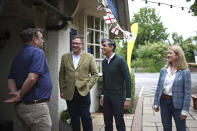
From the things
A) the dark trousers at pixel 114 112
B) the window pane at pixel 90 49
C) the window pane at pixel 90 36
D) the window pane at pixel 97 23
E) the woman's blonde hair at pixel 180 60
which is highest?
the window pane at pixel 97 23

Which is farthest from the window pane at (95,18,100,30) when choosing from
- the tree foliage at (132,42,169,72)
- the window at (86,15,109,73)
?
the tree foliage at (132,42,169,72)

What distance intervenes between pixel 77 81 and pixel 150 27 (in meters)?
53.3

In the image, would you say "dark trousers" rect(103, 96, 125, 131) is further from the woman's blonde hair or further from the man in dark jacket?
the man in dark jacket

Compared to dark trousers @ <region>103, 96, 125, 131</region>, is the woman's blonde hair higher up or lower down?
higher up

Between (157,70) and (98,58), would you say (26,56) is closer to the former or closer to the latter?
(98,58)

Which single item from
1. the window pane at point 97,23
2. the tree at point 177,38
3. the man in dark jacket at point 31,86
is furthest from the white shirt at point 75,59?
the tree at point 177,38

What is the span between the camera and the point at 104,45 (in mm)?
3729

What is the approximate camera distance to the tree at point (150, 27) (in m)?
54.9

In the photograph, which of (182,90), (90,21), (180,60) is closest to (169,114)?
(182,90)

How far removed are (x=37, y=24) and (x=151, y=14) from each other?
2144 inches

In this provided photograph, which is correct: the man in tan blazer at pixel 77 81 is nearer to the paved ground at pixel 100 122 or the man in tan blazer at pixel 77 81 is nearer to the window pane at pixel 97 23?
the paved ground at pixel 100 122

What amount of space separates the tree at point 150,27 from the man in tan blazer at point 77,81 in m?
52.0

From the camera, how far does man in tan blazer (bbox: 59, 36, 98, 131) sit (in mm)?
3783

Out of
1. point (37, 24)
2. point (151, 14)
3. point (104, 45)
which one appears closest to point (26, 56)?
point (37, 24)
